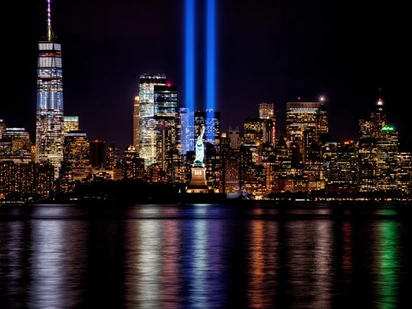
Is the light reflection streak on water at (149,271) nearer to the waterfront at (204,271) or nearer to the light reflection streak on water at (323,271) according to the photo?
the waterfront at (204,271)

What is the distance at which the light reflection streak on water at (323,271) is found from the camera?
34562 mm

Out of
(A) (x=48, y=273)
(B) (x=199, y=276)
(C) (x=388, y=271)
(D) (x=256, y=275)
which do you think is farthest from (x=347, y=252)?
(A) (x=48, y=273)

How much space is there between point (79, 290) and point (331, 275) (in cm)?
1090

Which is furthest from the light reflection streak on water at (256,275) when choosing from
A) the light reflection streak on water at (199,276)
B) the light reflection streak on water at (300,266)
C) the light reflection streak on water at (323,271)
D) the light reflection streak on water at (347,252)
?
the light reflection streak on water at (347,252)

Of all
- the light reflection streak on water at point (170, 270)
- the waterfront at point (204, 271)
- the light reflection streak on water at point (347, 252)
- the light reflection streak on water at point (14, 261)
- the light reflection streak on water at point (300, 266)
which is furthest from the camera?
the light reflection streak on water at point (347, 252)

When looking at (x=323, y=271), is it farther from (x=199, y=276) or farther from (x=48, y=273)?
(x=48, y=273)

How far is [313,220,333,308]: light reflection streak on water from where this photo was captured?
34.6 meters

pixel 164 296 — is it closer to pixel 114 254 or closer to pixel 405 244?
pixel 114 254

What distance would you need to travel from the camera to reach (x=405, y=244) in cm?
6325

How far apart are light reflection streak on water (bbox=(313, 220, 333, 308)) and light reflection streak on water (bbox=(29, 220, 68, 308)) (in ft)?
27.7

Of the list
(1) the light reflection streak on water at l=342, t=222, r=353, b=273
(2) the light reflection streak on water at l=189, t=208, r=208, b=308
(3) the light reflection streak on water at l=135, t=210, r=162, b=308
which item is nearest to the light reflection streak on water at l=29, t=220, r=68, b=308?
(3) the light reflection streak on water at l=135, t=210, r=162, b=308

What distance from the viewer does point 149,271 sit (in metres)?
43.9

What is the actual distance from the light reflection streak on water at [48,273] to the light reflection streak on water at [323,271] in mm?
8451

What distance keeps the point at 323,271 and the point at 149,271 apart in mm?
A: 7327
